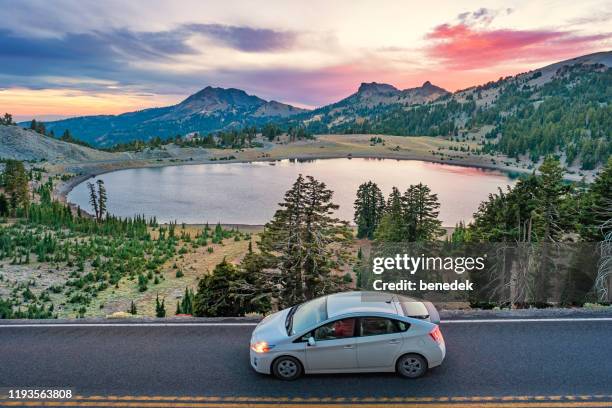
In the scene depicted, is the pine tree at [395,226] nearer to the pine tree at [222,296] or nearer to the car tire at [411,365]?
the pine tree at [222,296]

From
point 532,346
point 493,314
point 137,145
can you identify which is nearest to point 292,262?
point 493,314

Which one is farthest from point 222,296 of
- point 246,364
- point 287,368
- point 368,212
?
point 368,212

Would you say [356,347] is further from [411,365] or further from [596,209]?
[596,209]

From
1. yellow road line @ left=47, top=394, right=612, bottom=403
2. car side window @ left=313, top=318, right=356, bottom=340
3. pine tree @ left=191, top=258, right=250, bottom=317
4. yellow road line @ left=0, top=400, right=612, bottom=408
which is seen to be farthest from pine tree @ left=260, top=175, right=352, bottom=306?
yellow road line @ left=0, top=400, right=612, bottom=408

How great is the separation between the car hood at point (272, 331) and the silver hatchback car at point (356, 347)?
0.09 ft

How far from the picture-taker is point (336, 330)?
9.57 meters

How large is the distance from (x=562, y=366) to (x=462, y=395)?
2.73 m

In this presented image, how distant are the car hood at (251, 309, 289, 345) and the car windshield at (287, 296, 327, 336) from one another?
18 cm

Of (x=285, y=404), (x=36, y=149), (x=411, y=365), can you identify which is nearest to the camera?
(x=285, y=404)

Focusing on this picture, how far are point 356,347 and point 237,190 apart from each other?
97.0m

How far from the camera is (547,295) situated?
2412 cm

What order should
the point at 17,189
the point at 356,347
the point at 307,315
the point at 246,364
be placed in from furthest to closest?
the point at 17,189 < the point at 246,364 < the point at 307,315 < the point at 356,347

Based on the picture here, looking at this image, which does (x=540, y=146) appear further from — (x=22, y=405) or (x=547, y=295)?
(x=22, y=405)

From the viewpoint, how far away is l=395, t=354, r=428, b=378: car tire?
9.55m
